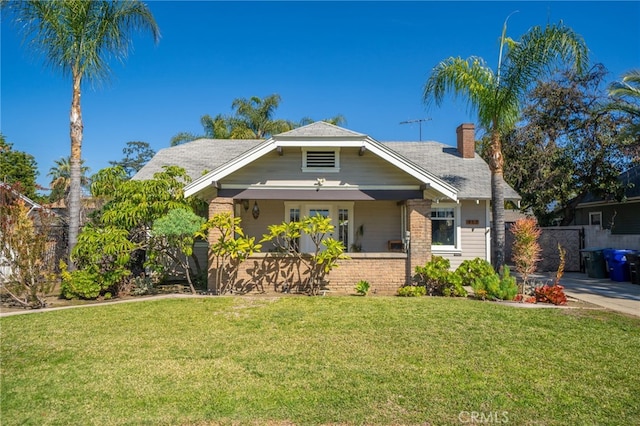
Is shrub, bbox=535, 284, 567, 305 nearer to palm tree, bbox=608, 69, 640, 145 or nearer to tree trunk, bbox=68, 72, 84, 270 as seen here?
palm tree, bbox=608, 69, 640, 145

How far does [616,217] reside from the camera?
68.6 ft

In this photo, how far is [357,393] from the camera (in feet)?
15.9

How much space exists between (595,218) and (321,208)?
55.9ft

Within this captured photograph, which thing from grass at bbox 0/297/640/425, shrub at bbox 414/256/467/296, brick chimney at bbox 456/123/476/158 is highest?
brick chimney at bbox 456/123/476/158

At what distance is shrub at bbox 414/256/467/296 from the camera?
11195mm

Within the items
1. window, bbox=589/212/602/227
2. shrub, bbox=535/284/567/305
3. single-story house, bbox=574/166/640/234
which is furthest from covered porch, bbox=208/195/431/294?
window, bbox=589/212/602/227

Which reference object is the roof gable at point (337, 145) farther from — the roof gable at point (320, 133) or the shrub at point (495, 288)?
the shrub at point (495, 288)

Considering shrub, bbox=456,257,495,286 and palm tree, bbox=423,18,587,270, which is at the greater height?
palm tree, bbox=423,18,587,270

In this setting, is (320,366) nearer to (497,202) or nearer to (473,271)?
(473,271)

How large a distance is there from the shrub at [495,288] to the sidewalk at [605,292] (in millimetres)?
2039

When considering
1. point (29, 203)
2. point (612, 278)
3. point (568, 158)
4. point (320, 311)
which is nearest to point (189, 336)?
point (320, 311)

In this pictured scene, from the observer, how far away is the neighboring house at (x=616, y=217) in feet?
56.7

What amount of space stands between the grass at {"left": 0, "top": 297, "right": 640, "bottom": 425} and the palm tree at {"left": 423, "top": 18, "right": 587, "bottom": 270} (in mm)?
4732

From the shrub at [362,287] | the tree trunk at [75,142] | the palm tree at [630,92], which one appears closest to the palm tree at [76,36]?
the tree trunk at [75,142]
